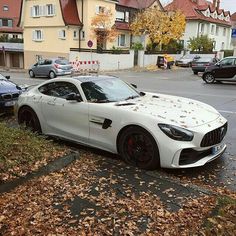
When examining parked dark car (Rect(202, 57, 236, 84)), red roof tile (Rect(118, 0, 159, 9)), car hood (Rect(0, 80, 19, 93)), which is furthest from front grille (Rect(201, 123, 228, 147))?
red roof tile (Rect(118, 0, 159, 9))

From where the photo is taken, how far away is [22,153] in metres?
5.14

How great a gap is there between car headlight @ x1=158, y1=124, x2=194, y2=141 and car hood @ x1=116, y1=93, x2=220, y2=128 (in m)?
0.09

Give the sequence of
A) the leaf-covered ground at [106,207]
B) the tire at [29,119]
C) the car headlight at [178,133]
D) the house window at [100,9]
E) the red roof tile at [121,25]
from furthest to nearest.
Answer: the red roof tile at [121,25], the house window at [100,9], the tire at [29,119], the car headlight at [178,133], the leaf-covered ground at [106,207]

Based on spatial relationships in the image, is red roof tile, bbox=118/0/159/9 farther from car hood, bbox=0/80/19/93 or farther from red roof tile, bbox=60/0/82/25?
car hood, bbox=0/80/19/93

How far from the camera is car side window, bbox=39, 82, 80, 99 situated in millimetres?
6506

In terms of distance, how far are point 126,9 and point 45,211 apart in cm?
4211

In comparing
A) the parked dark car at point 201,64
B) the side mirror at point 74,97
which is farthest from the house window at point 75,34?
the side mirror at point 74,97

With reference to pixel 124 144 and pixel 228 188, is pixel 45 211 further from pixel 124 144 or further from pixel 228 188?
pixel 228 188

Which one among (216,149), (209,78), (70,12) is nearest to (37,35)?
(70,12)

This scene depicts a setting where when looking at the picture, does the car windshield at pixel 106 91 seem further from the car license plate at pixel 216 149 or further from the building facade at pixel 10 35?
the building facade at pixel 10 35

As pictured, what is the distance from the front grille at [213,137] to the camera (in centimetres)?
514

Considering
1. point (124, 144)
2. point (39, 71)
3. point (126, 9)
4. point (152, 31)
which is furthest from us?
point (126, 9)

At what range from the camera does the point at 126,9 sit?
141ft

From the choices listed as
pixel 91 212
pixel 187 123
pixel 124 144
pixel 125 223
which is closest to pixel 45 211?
pixel 91 212
